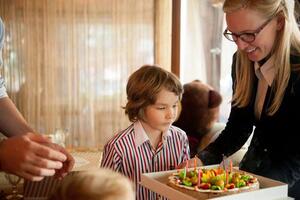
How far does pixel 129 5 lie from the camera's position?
4.33 metres

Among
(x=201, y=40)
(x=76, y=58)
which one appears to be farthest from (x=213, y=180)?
(x=76, y=58)

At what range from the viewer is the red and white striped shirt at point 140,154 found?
178 cm

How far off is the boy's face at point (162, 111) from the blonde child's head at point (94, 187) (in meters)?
0.92

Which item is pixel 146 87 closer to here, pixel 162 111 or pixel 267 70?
pixel 162 111

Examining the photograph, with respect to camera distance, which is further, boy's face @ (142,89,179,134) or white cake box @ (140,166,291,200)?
boy's face @ (142,89,179,134)

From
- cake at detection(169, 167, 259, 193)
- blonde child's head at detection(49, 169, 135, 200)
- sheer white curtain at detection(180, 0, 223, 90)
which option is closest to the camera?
blonde child's head at detection(49, 169, 135, 200)

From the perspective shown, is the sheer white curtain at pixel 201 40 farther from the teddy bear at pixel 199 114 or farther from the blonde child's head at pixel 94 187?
the blonde child's head at pixel 94 187

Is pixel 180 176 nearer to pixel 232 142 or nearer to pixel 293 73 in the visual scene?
pixel 232 142

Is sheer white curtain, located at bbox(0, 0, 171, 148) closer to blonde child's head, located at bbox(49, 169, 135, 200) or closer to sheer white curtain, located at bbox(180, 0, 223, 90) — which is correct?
sheer white curtain, located at bbox(180, 0, 223, 90)

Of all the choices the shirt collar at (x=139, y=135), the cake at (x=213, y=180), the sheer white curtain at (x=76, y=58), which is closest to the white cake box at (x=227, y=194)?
the cake at (x=213, y=180)

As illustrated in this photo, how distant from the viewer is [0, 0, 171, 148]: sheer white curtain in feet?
13.7

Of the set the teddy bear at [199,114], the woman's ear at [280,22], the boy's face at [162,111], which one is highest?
the woman's ear at [280,22]

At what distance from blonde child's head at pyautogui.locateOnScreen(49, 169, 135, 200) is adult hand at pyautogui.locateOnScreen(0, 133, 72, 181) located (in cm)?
5

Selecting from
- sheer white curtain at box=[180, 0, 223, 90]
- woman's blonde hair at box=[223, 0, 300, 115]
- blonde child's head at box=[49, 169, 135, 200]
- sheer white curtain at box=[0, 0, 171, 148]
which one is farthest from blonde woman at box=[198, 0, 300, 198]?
sheer white curtain at box=[0, 0, 171, 148]
